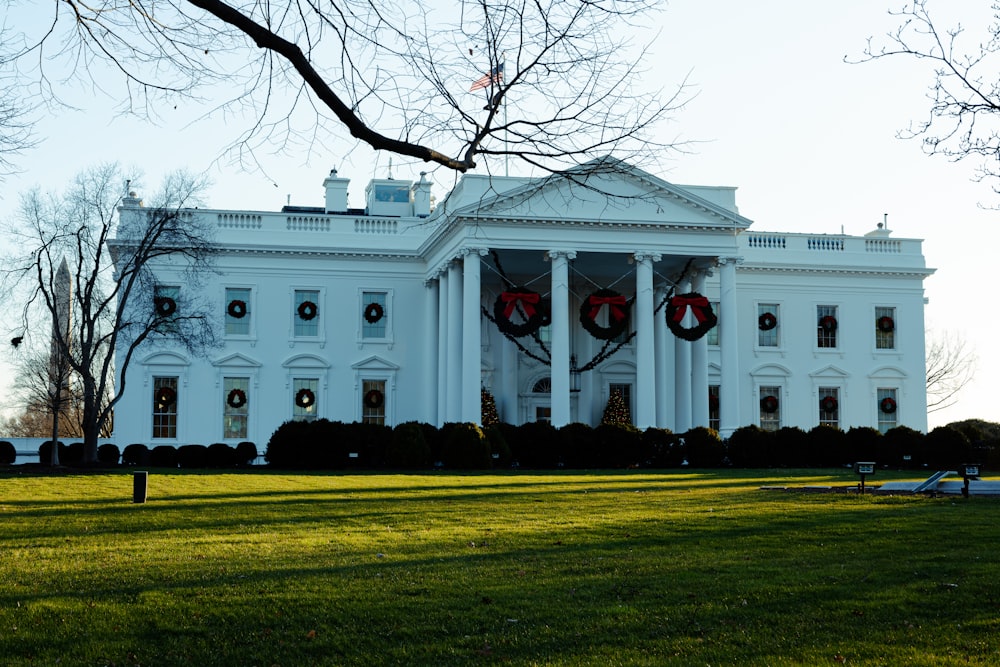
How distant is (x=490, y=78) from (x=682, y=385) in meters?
36.2

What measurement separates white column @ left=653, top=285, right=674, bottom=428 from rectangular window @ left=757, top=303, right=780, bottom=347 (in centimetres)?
655

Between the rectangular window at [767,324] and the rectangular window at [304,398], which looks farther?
the rectangular window at [767,324]

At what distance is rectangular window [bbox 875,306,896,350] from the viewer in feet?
165

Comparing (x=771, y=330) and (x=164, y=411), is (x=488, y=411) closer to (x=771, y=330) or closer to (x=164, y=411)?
(x=164, y=411)

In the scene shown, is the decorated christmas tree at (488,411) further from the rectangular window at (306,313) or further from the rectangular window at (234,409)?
the rectangular window at (234,409)

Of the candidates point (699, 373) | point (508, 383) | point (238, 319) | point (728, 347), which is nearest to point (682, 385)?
point (699, 373)

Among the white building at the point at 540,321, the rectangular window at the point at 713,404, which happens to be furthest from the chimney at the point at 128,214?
the rectangular window at the point at 713,404

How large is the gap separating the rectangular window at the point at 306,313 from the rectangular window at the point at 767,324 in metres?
19.0

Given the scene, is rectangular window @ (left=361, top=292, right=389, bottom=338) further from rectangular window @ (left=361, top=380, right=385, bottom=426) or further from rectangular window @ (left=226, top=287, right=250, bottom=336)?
rectangular window @ (left=226, top=287, right=250, bottom=336)

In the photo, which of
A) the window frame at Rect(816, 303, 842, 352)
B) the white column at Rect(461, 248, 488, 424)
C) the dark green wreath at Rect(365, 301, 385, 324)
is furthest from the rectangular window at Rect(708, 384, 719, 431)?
the dark green wreath at Rect(365, 301, 385, 324)

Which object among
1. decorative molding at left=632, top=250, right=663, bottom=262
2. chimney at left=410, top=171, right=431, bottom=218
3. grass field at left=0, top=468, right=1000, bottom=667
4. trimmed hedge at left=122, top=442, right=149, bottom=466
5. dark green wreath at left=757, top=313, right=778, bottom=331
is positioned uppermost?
chimney at left=410, top=171, right=431, bottom=218

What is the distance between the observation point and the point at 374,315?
46.7 m

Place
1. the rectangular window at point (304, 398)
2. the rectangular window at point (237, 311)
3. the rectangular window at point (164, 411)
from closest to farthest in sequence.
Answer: the rectangular window at point (164, 411) → the rectangular window at point (237, 311) → the rectangular window at point (304, 398)

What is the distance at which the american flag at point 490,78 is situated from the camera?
9.27m
